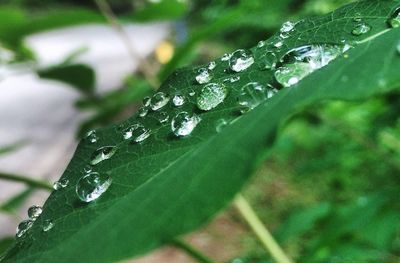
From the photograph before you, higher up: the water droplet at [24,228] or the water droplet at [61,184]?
the water droplet at [61,184]

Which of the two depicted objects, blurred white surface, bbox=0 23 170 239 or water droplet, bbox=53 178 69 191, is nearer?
water droplet, bbox=53 178 69 191

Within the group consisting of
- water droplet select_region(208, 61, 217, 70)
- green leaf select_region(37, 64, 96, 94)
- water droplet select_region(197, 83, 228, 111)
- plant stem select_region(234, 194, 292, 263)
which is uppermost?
green leaf select_region(37, 64, 96, 94)

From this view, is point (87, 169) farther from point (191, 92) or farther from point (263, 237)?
point (263, 237)

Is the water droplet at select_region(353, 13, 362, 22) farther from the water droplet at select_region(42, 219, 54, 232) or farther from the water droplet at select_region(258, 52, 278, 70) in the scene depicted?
the water droplet at select_region(42, 219, 54, 232)

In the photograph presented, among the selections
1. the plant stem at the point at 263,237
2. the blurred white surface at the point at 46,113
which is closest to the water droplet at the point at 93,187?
the plant stem at the point at 263,237

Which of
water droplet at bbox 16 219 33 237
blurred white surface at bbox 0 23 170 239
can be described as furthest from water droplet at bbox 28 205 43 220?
blurred white surface at bbox 0 23 170 239

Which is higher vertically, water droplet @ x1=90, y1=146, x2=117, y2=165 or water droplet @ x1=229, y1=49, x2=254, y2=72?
water droplet @ x1=229, y1=49, x2=254, y2=72

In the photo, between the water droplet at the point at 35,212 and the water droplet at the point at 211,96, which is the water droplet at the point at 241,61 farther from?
the water droplet at the point at 35,212
